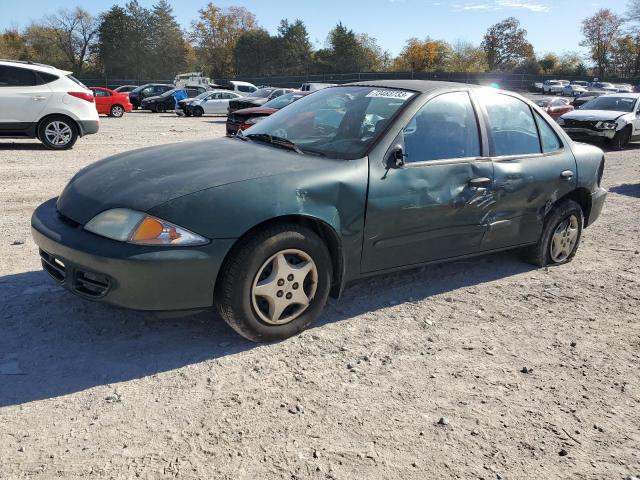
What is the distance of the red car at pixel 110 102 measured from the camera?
25.4 metres

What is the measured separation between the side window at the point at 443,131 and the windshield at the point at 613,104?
13.7 metres

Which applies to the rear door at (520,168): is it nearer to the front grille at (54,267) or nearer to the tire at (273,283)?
the tire at (273,283)

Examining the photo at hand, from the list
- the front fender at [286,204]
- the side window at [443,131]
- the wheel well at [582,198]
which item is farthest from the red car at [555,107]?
the front fender at [286,204]

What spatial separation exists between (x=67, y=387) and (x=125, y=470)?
78 centimetres

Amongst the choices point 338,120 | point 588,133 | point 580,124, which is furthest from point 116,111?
point 338,120

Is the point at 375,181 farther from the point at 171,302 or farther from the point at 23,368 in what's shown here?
the point at 23,368

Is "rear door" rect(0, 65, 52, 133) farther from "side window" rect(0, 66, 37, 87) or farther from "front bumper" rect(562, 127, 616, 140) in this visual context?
"front bumper" rect(562, 127, 616, 140)

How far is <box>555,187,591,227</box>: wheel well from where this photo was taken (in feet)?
16.3

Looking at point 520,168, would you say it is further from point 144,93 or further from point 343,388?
point 144,93

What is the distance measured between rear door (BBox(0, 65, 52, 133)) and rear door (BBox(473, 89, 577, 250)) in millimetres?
9398

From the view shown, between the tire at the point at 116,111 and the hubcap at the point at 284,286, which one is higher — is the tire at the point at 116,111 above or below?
above

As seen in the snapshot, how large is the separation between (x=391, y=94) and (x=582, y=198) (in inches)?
85.6

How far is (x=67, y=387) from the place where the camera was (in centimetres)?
287

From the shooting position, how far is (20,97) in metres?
10.7
